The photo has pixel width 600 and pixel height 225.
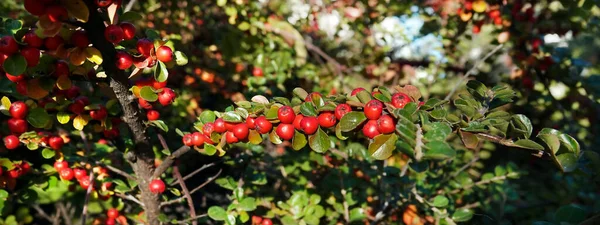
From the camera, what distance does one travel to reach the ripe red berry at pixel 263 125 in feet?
3.04

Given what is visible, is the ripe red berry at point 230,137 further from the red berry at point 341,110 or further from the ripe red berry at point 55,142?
the ripe red berry at point 55,142

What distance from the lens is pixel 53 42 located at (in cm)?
88

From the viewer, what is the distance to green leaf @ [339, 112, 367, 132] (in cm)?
82

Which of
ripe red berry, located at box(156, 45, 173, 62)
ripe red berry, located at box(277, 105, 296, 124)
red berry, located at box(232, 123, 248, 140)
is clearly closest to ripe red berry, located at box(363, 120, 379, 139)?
ripe red berry, located at box(277, 105, 296, 124)

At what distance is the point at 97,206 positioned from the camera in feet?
6.20

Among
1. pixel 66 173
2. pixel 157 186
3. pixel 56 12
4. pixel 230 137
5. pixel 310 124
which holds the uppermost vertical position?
pixel 56 12

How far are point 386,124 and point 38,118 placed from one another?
82 cm

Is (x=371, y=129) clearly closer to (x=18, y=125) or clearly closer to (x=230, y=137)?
(x=230, y=137)

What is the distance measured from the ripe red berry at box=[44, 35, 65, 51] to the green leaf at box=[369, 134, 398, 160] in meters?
0.62

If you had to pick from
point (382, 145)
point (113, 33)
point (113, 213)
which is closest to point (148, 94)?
point (113, 33)

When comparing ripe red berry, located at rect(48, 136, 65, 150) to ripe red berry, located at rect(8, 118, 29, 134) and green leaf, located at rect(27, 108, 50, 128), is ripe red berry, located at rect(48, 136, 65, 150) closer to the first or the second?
ripe red berry, located at rect(8, 118, 29, 134)

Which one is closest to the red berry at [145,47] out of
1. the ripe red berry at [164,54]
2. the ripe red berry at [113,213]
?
the ripe red berry at [164,54]

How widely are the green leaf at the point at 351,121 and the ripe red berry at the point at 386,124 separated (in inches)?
1.5

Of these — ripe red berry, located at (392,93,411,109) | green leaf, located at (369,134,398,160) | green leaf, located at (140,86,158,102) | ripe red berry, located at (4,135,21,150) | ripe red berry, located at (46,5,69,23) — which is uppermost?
ripe red berry, located at (46,5,69,23)
